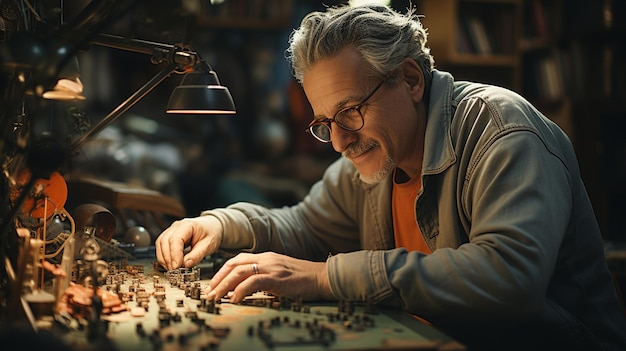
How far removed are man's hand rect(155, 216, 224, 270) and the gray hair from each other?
23.5 inches

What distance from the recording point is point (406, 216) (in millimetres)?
2527

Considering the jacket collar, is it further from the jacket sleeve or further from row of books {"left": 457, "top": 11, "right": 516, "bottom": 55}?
row of books {"left": 457, "top": 11, "right": 516, "bottom": 55}

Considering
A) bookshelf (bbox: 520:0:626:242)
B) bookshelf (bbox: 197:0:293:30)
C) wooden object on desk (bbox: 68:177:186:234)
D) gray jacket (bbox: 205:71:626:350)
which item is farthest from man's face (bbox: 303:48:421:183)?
bookshelf (bbox: 197:0:293:30)

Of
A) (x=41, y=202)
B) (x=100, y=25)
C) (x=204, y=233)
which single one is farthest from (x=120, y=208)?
(x=100, y=25)

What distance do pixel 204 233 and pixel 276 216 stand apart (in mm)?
394

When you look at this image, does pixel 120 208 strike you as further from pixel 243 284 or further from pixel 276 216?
pixel 243 284

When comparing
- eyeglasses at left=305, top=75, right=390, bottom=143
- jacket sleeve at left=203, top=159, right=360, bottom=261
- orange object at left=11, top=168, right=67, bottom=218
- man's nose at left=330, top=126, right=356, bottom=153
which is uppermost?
eyeglasses at left=305, top=75, right=390, bottom=143

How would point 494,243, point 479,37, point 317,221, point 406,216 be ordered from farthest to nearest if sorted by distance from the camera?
point 479,37
point 317,221
point 406,216
point 494,243

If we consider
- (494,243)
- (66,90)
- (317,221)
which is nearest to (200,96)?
(66,90)

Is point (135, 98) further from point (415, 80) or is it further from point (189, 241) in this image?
point (415, 80)

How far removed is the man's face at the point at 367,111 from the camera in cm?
221

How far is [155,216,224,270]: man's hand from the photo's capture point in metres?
2.27

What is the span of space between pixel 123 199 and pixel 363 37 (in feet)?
4.03

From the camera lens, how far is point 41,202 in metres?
1.87
